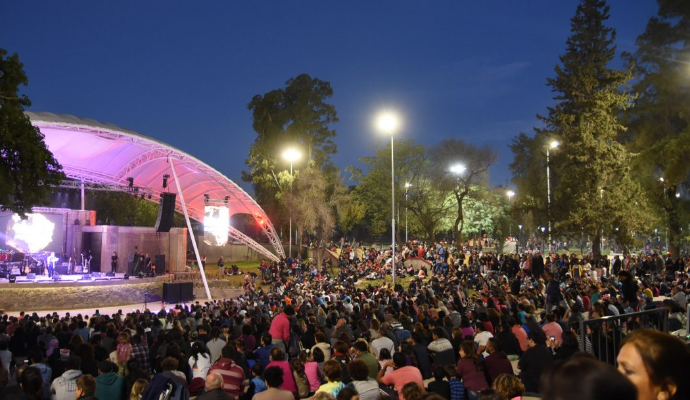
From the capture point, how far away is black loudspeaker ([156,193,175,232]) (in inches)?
1247

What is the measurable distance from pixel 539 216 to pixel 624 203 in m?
5.99

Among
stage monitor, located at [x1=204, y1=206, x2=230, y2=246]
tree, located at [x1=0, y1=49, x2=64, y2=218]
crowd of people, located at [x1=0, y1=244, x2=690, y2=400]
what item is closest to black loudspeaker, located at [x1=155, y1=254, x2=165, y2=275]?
stage monitor, located at [x1=204, y1=206, x2=230, y2=246]

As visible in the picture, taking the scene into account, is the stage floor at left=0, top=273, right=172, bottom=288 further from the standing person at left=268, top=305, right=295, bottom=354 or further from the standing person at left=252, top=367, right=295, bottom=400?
the standing person at left=252, top=367, right=295, bottom=400

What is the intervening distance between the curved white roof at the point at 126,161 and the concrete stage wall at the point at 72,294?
7.64 metres

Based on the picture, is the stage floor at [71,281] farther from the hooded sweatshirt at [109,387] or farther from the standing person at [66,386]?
the hooded sweatshirt at [109,387]

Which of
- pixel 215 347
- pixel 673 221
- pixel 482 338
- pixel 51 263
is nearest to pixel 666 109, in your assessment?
pixel 673 221

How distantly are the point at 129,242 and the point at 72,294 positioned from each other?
21.8 ft

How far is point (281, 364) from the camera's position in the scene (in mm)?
7652

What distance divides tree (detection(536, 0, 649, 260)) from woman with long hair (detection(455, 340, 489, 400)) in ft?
83.1

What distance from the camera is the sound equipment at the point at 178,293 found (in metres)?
29.4

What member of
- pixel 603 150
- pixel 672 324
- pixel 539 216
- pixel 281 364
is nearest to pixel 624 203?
pixel 603 150

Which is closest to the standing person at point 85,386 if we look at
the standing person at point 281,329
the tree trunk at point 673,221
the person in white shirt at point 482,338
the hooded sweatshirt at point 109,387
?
the hooded sweatshirt at point 109,387

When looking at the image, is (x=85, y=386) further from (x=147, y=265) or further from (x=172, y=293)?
(x=147, y=265)

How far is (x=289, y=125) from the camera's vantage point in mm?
51250
